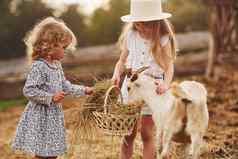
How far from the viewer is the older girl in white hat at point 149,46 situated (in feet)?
15.0

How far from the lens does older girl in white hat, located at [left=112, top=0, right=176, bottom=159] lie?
180 inches

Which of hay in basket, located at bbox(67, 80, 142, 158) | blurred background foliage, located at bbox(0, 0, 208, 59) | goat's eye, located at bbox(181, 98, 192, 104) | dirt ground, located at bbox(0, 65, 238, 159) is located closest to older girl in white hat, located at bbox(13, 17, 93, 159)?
hay in basket, located at bbox(67, 80, 142, 158)

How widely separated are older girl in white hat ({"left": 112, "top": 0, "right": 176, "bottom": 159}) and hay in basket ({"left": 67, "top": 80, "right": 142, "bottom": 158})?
0.15 metres

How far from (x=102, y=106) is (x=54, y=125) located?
0.36 m

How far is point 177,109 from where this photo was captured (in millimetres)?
4105

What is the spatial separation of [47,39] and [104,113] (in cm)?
68

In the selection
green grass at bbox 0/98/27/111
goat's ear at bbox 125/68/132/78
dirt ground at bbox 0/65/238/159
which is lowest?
green grass at bbox 0/98/27/111

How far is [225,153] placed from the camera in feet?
18.5

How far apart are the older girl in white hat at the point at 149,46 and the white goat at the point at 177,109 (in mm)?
171

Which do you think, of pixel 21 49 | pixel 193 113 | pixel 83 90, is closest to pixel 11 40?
pixel 21 49

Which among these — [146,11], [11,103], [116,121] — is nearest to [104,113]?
[116,121]

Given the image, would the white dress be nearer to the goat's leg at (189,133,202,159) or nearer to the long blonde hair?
the long blonde hair

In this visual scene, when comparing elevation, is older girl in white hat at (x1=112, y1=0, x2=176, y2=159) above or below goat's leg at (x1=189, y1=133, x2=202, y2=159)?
above

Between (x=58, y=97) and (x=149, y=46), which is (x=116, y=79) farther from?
(x=58, y=97)
